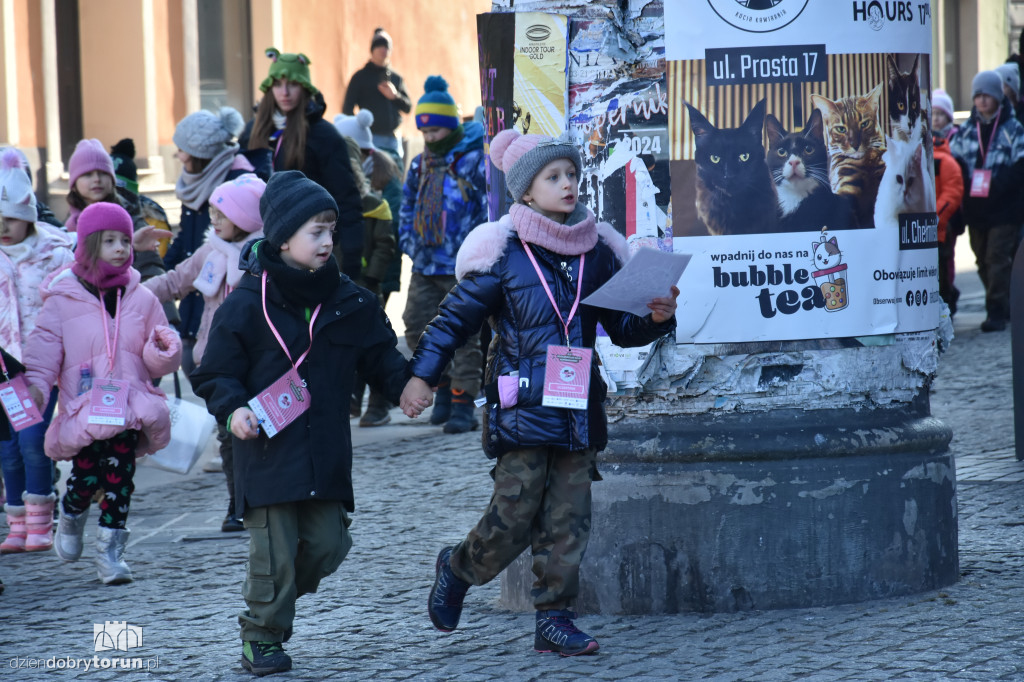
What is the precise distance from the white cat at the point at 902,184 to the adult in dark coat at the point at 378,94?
1199 centimetres

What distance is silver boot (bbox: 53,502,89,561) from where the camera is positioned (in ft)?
21.1

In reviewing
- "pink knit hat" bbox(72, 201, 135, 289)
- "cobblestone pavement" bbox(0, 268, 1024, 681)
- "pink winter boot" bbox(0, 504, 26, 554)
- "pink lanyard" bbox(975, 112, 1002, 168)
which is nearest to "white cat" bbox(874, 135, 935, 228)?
"cobblestone pavement" bbox(0, 268, 1024, 681)

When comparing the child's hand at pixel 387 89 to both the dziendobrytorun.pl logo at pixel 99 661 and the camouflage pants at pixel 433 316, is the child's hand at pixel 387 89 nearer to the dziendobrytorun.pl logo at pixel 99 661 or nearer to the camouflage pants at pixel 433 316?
the camouflage pants at pixel 433 316

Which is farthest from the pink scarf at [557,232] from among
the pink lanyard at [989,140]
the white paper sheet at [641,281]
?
the pink lanyard at [989,140]

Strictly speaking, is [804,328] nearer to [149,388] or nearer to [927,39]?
[927,39]

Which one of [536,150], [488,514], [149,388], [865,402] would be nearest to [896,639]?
[865,402]

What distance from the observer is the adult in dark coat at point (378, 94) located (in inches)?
679

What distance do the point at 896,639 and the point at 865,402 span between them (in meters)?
0.89

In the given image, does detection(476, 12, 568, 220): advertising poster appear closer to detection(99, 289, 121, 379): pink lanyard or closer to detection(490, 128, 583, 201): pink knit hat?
detection(490, 128, 583, 201): pink knit hat

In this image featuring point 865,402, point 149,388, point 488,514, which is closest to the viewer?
point 488,514

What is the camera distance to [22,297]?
23.9 feet

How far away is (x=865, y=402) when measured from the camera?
17.5 ft

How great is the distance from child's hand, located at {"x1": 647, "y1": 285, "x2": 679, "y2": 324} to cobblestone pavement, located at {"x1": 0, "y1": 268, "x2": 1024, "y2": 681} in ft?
3.33

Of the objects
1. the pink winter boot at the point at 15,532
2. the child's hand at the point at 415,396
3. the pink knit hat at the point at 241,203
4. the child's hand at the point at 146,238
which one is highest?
the pink knit hat at the point at 241,203
